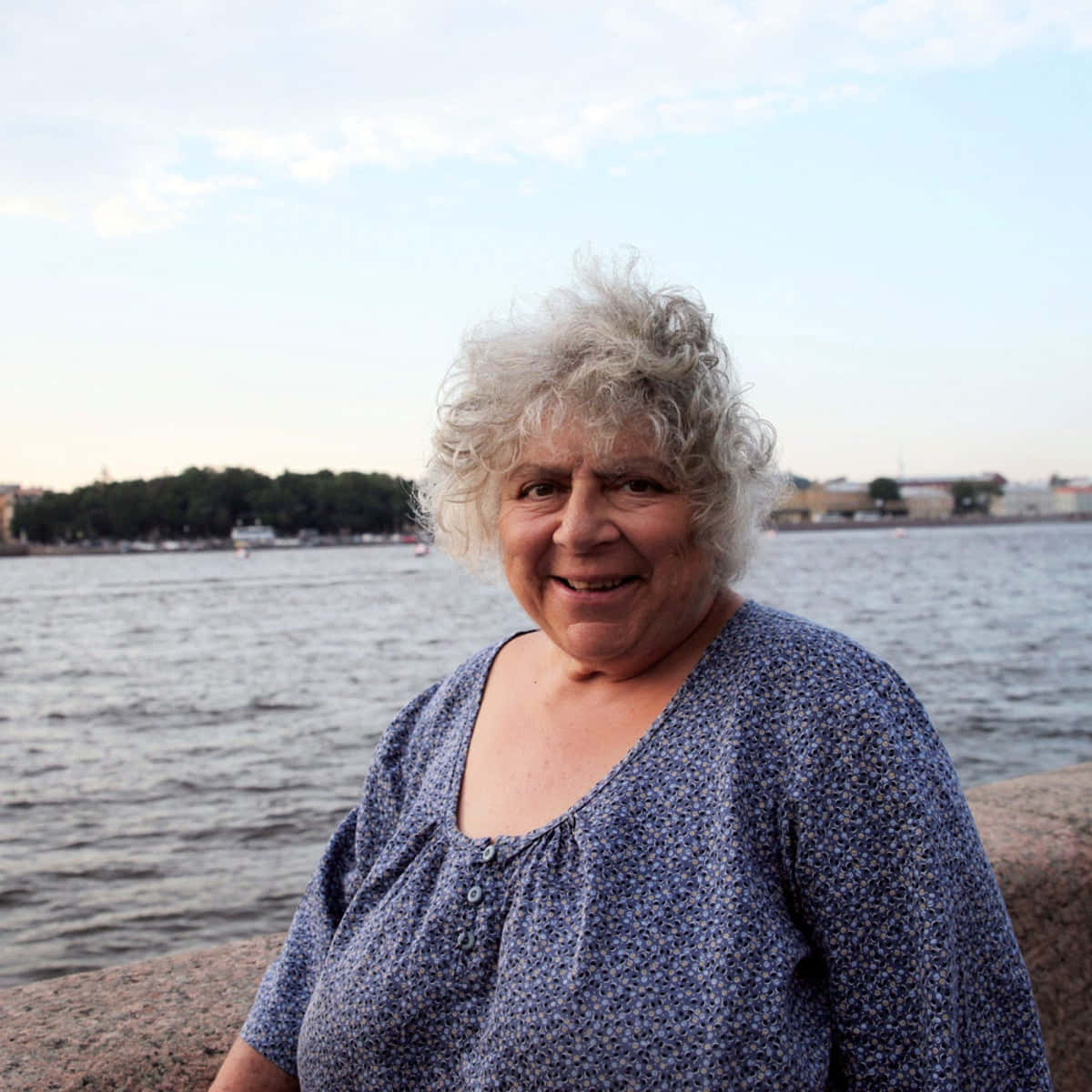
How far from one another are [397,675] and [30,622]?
24311mm

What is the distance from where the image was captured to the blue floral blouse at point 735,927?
1437 mm

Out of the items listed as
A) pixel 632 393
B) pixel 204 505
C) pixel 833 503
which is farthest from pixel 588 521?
pixel 833 503

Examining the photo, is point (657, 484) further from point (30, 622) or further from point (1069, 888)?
point (30, 622)

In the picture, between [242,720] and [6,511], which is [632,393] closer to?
[242,720]

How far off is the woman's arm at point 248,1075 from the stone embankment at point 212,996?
37 mm

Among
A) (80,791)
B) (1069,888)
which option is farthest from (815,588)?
(1069,888)

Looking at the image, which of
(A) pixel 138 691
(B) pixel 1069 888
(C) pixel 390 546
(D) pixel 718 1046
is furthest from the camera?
(C) pixel 390 546

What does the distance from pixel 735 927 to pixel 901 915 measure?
189mm

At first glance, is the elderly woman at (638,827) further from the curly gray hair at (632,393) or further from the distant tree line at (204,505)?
the distant tree line at (204,505)

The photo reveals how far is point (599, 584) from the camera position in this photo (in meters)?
1.76

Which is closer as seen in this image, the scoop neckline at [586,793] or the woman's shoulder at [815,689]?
the woman's shoulder at [815,689]

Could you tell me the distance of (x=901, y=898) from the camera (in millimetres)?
1434

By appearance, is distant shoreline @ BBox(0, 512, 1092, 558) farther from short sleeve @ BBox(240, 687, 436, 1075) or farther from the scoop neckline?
the scoop neckline

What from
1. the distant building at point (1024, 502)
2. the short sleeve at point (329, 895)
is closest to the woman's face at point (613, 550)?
the short sleeve at point (329, 895)
